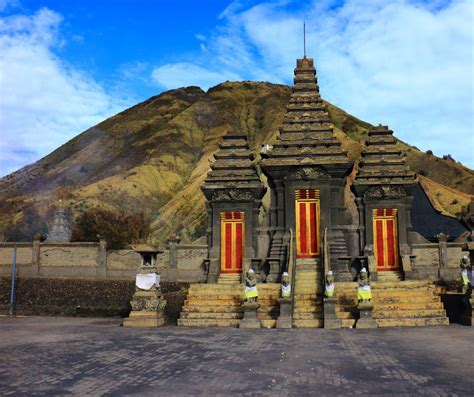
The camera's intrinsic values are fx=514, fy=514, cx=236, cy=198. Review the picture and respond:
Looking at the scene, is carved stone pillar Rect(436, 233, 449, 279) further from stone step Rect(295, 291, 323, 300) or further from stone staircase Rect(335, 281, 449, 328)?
stone step Rect(295, 291, 323, 300)

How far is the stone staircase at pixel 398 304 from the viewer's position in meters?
16.3

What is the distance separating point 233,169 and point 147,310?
8.99 metres

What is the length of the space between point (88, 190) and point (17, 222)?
11.3 metres

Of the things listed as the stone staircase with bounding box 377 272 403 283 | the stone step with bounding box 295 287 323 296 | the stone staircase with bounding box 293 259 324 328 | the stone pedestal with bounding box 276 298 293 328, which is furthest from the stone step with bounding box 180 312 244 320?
the stone staircase with bounding box 377 272 403 283

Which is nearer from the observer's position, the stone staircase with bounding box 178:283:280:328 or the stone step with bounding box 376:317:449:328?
the stone step with bounding box 376:317:449:328

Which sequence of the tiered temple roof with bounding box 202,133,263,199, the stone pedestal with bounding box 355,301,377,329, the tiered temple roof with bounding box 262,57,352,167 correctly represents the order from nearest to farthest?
the stone pedestal with bounding box 355,301,377,329, the tiered temple roof with bounding box 262,57,352,167, the tiered temple roof with bounding box 202,133,263,199

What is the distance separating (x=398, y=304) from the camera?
17.2 metres

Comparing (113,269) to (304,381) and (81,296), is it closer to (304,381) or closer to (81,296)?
(81,296)

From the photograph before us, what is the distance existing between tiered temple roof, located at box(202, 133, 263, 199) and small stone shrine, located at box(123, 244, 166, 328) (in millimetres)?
5850

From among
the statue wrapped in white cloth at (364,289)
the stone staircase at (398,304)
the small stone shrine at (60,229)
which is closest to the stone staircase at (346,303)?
the stone staircase at (398,304)

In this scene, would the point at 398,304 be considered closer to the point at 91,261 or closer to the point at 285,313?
the point at 285,313

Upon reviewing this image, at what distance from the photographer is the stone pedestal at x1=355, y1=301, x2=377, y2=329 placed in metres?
15.8

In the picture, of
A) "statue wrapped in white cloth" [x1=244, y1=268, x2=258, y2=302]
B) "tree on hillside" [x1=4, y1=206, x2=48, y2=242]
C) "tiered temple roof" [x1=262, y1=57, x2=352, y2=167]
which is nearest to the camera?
"statue wrapped in white cloth" [x1=244, y1=268, x2=258, y2=302]

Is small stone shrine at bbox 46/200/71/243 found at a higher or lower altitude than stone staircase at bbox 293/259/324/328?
higher
